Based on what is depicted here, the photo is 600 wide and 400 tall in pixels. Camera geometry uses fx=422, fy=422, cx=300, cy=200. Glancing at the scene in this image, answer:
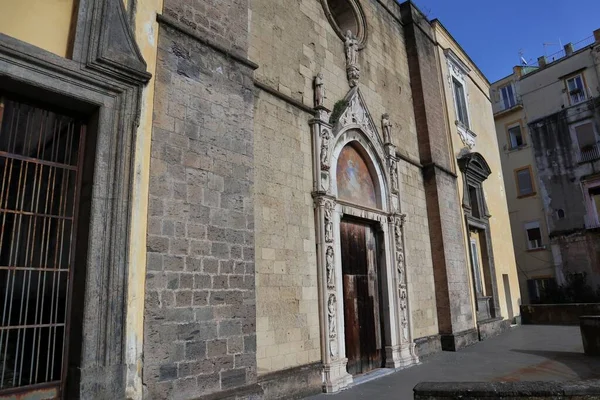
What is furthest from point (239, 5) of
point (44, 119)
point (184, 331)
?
point (184, 331)

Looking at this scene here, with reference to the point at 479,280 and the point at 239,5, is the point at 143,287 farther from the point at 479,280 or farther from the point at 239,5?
the point at 479,280

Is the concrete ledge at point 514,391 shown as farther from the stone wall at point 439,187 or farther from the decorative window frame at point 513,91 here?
the decorative window frame at point 513,91

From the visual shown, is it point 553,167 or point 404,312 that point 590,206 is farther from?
point 404,312

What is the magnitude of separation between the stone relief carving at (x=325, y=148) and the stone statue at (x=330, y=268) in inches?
53.2

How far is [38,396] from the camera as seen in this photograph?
349 cm

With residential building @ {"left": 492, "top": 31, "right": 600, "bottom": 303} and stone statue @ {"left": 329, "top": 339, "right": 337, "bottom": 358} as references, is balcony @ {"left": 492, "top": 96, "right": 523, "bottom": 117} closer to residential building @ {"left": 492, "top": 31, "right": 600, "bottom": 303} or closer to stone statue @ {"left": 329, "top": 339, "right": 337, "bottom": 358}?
residential building @ {"left": 492, "top": 31, "right": 600, "bottom": 303}

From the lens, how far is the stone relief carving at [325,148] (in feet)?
22.8

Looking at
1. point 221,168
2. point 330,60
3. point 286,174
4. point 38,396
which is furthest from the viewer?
point 330,60

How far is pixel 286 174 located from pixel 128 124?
2.64 m

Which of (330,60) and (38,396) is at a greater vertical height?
(330,60)

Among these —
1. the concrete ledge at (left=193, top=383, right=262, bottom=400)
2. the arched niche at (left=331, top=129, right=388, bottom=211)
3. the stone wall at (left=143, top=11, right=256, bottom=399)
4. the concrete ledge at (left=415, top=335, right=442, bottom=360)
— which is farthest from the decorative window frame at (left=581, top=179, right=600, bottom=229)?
the concrete ledge at (left=193, top=383, right=262, bottom=400)

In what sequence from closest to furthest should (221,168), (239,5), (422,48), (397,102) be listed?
(221,168) → (239,5) → (397,102) → (422,48)

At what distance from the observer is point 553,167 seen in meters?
22.2

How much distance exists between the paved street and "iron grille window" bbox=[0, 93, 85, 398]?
3505 mm
